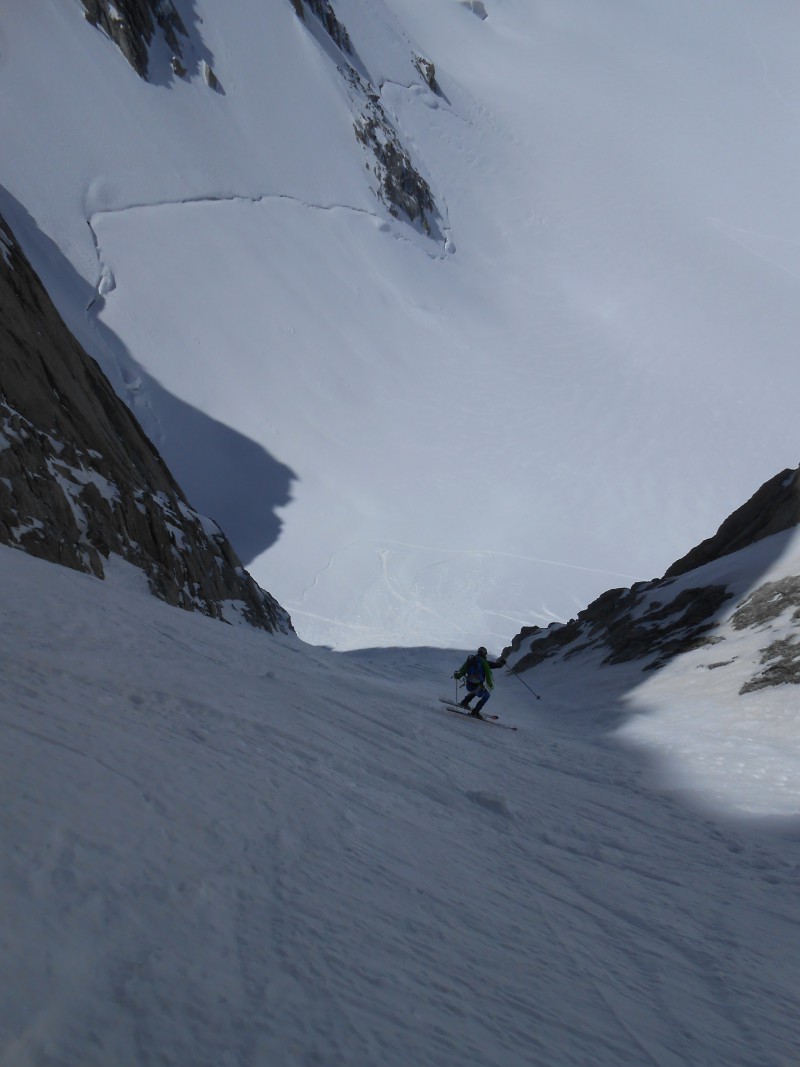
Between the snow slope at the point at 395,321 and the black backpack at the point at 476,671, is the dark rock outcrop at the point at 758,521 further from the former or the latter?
the black backpack at the point at 476,671

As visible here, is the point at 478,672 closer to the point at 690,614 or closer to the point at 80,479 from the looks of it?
the point at 80,479

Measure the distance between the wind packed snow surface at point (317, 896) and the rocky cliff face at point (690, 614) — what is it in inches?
333

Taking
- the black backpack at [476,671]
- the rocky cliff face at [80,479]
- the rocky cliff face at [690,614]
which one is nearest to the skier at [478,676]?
the black backpack at [476,671]

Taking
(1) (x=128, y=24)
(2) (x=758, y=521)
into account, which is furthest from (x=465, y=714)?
(1) (x=128, y=24)

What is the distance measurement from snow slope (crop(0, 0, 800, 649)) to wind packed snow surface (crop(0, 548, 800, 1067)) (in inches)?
788

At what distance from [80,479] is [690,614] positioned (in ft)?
40.2

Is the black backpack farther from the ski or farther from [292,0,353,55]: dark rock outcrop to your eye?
[292,0,353,55]: dark rock outcrop

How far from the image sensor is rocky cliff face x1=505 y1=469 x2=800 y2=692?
53.4 ft

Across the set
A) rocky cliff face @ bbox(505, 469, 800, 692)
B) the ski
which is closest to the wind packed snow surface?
the ski

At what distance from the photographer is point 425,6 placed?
9475 cm

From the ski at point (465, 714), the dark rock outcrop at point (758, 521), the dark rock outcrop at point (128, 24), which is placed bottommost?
the ski at point (465, 714)

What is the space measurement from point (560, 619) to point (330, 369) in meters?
17.1

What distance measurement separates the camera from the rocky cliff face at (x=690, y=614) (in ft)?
53.4

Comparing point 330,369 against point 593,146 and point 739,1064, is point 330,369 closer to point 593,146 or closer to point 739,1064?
point 739,1064
